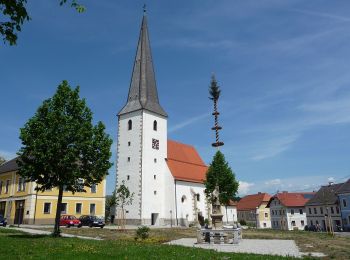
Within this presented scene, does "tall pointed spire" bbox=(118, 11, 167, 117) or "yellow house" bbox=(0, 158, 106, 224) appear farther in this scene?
"tall pointed spire" bbox=(118, 11, 167, 117)

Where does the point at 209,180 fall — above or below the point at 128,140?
below

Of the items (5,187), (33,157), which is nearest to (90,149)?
(33,157)

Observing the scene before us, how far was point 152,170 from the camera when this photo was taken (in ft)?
157

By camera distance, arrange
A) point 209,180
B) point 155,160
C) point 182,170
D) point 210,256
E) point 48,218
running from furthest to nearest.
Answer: point 182,170
point 155,160
point 209,180
point 48,218
point 210,256

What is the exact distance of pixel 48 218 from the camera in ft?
137

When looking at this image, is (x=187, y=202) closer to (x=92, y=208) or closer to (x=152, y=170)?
(x=152, y=170)

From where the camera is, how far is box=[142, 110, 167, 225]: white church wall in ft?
150

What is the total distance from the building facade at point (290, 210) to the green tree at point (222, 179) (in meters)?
37.7

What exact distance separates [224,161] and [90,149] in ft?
85.9

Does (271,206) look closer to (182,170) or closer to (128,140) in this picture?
(182,170)

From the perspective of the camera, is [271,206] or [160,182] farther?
[271,206]

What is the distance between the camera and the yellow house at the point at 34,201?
40.9 meters

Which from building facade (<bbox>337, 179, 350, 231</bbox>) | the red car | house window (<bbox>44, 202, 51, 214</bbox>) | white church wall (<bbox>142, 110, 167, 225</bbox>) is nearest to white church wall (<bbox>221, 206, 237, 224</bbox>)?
white church wall (<bbox>142, 110, 167, 225</bbox>)

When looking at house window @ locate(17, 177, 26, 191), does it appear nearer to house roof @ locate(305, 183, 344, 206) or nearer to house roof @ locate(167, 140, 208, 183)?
house roof @ locate(167, 140, 208, 183)
